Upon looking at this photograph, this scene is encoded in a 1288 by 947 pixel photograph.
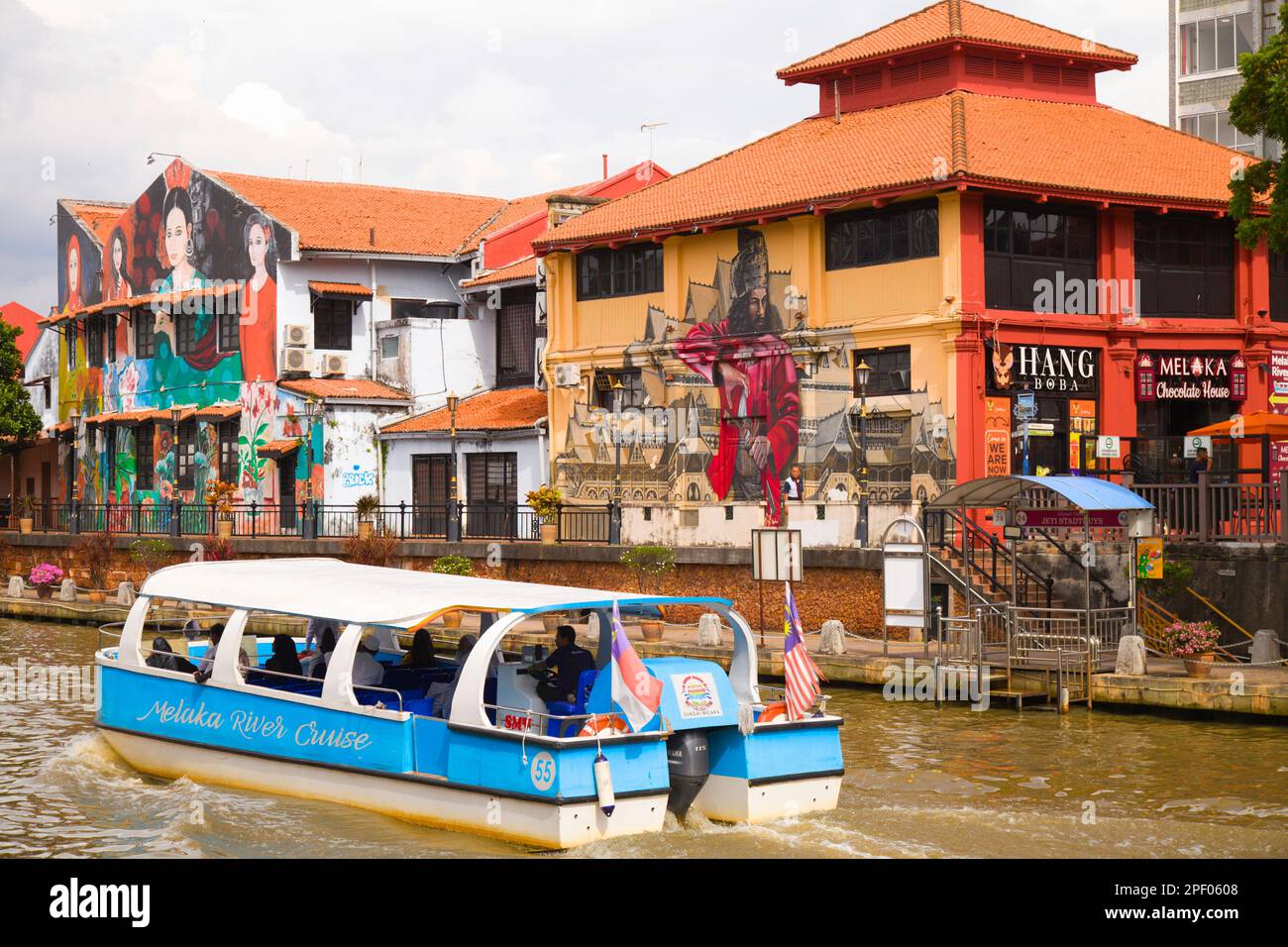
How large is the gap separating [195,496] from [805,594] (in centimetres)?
2335

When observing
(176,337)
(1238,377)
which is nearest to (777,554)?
(1238,377)

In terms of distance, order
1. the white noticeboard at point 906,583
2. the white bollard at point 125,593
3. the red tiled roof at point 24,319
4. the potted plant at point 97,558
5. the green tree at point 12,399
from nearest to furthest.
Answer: the white noticeboard at point 906,583 → the white bollard at point 125,593 → the potted plant at point 97,558 → the green tree at point 12,399 → the red tiled roof at point 24,319

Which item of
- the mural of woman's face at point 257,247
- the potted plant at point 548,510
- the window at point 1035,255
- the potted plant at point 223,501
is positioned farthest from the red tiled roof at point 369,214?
the window at point 1035,255

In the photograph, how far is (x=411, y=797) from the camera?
51.6ft

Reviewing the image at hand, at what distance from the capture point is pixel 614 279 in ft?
124

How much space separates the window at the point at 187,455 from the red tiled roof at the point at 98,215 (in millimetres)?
7815

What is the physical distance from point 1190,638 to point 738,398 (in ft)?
45.1

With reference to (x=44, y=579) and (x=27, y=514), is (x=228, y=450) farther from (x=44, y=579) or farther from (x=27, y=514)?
(x=27, y=514)

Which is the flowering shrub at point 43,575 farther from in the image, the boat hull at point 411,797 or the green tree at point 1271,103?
the green tree at point 1271,103

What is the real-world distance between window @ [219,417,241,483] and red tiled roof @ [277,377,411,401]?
266cm

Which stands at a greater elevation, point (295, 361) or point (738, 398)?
point (295, 361)

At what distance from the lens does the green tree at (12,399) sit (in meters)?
53.2

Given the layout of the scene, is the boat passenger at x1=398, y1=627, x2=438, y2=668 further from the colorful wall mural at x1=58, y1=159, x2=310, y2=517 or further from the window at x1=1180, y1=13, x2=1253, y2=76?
the window at x1=1180, y1=13, x2=1253, y2=76
